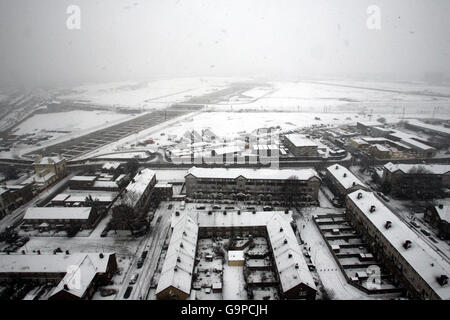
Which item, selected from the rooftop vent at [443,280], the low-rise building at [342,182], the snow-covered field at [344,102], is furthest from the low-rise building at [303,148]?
the snow-covered field at [344,102]

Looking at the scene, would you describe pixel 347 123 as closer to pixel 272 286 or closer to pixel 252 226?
pixel 252 226

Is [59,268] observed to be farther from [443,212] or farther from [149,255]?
[443,212]

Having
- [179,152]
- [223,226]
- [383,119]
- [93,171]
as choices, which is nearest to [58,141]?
[93,171]

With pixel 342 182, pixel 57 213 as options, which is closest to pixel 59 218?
pixel 57 213

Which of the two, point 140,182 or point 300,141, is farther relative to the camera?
point 300,141

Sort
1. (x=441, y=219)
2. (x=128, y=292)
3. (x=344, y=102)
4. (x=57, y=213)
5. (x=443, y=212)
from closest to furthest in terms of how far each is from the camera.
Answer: (x=128, y=292), (x=441, y=219), (x=443, y=212), (x=57, y=213), (x=344, y=102)

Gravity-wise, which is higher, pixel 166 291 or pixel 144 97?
pixel 144 97
